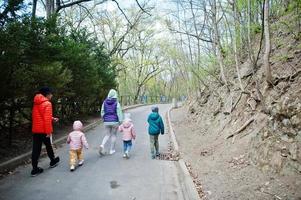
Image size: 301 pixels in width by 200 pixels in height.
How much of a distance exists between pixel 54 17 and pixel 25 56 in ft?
9.44

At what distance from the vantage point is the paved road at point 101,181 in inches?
260

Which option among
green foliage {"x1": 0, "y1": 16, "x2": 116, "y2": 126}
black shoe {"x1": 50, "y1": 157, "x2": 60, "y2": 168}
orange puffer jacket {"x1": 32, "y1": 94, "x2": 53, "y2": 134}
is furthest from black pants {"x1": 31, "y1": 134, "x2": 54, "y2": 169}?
green foliage {"x1": 0, "y1": 16, "x2": 116, "y2": 126}

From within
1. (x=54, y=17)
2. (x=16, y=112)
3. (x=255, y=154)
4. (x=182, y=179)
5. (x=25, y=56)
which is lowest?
(x=182, y=179)

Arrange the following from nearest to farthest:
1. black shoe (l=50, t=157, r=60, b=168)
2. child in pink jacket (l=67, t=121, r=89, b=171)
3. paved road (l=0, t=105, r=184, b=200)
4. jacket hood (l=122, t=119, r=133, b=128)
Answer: paved road (l=0, t=105, r=184, b=200) → child in pink jacket (l=67, t=121, r=89, b=171) → black shoe (l=50, t=157, r=60, b=168) → jacket hood (l=122, t=119, r=133, b=128)

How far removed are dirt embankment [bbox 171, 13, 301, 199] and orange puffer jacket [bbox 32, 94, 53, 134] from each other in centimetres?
382

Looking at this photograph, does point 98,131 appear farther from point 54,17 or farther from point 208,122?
point 54,17

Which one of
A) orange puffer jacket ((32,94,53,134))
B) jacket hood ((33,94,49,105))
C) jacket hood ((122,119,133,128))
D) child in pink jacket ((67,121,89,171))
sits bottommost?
child in pink jacket ((67,121,89,171))

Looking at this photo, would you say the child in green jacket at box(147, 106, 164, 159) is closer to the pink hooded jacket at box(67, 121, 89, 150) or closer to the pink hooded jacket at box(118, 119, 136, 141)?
the pink hooded jacket at box(118, 119, 136, 141)

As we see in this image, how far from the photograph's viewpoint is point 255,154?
307 inches

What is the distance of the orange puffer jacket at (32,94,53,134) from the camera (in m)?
7.91

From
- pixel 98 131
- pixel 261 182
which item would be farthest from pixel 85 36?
pixel 261 182

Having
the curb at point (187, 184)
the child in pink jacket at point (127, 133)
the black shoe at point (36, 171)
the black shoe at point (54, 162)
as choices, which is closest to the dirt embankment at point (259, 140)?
the curb at point (187, 184)

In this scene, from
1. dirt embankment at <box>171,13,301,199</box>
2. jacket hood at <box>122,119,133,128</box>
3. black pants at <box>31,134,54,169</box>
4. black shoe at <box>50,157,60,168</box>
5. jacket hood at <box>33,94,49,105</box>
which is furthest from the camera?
jacket hood at <box>122,119,133,128</box>

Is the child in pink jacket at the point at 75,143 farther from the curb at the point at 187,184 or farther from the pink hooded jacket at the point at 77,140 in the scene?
the curb at the point at 187,184
